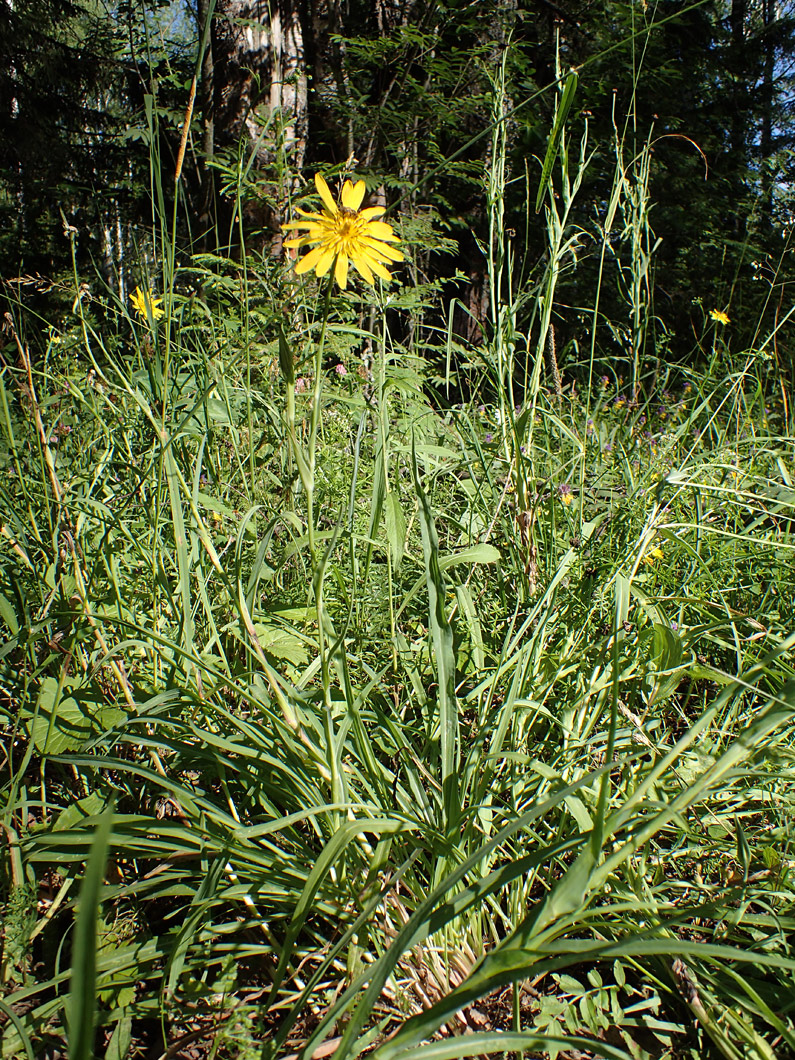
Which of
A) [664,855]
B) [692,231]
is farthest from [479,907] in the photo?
[692,231]

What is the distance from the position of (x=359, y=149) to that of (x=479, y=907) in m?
4.92

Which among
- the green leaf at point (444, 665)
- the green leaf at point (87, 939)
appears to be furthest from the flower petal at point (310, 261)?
the green leaf at point (87, 939)

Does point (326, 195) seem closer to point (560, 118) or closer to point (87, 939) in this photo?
point (560, 118)

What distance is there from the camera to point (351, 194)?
2.56 feet

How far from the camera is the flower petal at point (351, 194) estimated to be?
759 millimetres

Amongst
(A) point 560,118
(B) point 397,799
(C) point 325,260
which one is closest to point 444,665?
(B) point 397,799

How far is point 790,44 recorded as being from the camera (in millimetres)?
8383

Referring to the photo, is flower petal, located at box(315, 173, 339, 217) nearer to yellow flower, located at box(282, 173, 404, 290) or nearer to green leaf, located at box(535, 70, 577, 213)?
yellow flower, located at box(282, 173, 404, 290)

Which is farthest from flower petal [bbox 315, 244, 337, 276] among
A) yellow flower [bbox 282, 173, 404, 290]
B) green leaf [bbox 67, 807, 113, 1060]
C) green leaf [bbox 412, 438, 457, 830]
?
green leaf [bbox 67, 807, 113, 1060]

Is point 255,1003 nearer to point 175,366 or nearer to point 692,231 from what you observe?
point 175,366

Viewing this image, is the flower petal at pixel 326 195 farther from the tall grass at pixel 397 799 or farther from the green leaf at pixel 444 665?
the green leaf at pixel 444 665

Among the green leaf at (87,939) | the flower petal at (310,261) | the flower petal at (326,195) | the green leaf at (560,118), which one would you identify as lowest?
the green leaf at (87,939)

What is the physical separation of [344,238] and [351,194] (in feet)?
0.29

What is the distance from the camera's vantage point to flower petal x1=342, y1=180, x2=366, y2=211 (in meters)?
0.76
